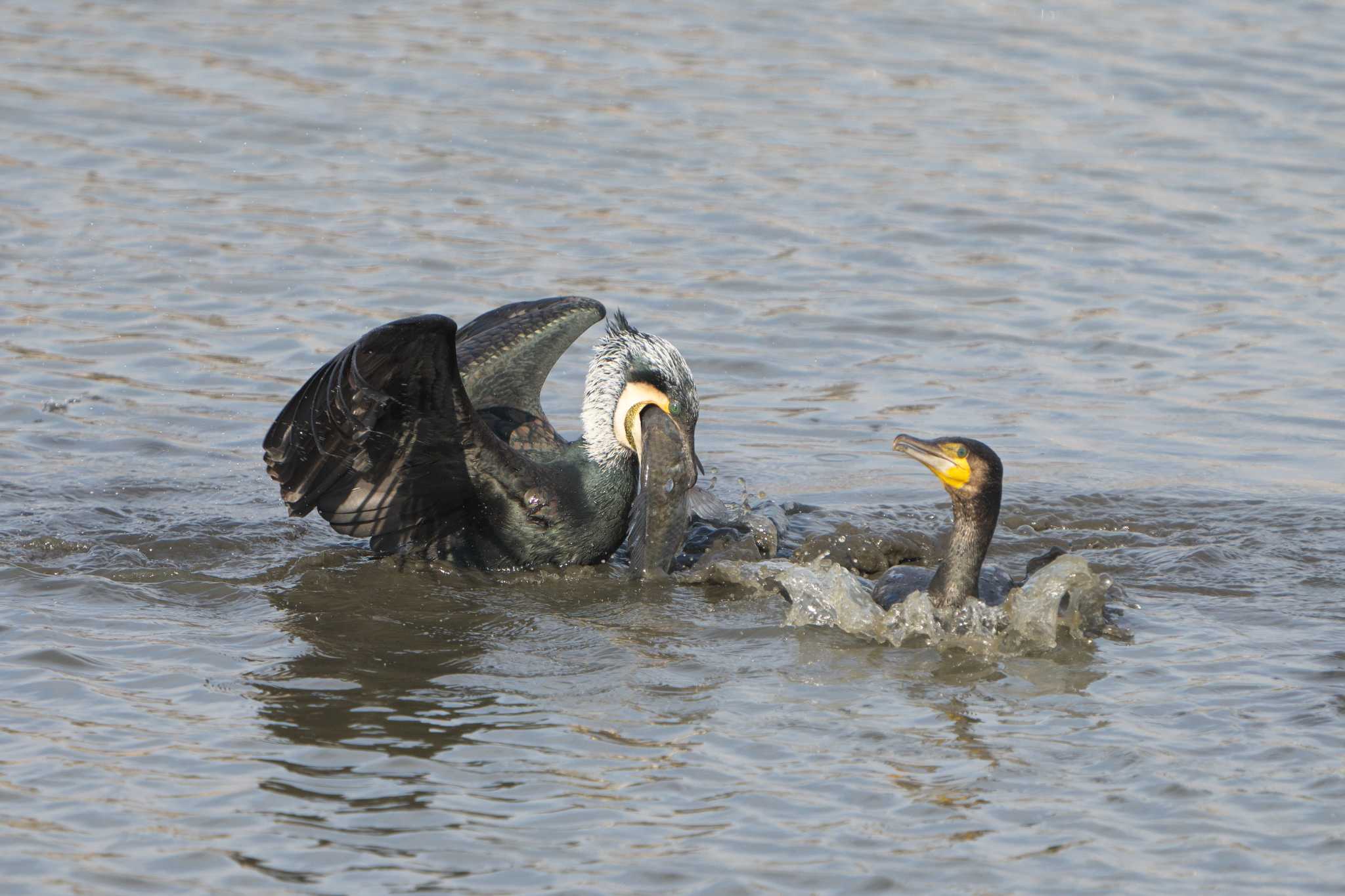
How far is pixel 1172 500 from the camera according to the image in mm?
8227

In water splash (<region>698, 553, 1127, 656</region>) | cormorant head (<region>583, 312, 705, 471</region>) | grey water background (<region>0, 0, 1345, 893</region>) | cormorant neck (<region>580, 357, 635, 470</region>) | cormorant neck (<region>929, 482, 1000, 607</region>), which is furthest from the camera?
cormorant neck (<region>580, 357, 635, 470</region>)

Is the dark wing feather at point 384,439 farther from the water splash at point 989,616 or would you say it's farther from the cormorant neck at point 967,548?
the cormorant neck at point 967,548

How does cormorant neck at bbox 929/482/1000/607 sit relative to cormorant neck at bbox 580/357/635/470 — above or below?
below

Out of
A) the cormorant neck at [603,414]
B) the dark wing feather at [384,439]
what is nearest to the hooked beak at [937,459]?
the cormorant neck at [603,414]

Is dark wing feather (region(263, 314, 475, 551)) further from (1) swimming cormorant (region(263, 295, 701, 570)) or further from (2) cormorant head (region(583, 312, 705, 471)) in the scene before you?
(2) cormorant head (region(583, 312, 705, 471))

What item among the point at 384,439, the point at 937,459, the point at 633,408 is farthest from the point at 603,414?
the point at 937,459

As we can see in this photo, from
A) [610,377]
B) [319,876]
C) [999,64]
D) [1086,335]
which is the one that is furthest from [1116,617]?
[999,64]

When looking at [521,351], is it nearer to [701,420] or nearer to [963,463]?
[701,420]

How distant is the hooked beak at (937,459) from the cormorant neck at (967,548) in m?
0.09

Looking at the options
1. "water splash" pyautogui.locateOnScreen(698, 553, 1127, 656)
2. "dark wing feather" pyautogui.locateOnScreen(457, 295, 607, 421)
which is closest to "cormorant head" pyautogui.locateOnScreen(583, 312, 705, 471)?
"dark wing feather" pyautogui.locateOnScreen(457, 295, 607, 421)

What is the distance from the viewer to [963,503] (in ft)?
21.9

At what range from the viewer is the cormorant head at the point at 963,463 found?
6535mm

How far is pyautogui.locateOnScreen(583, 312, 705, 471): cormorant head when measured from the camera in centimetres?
720

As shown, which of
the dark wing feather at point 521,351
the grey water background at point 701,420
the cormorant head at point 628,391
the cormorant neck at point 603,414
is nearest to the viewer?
the grey water background at point 701,420
